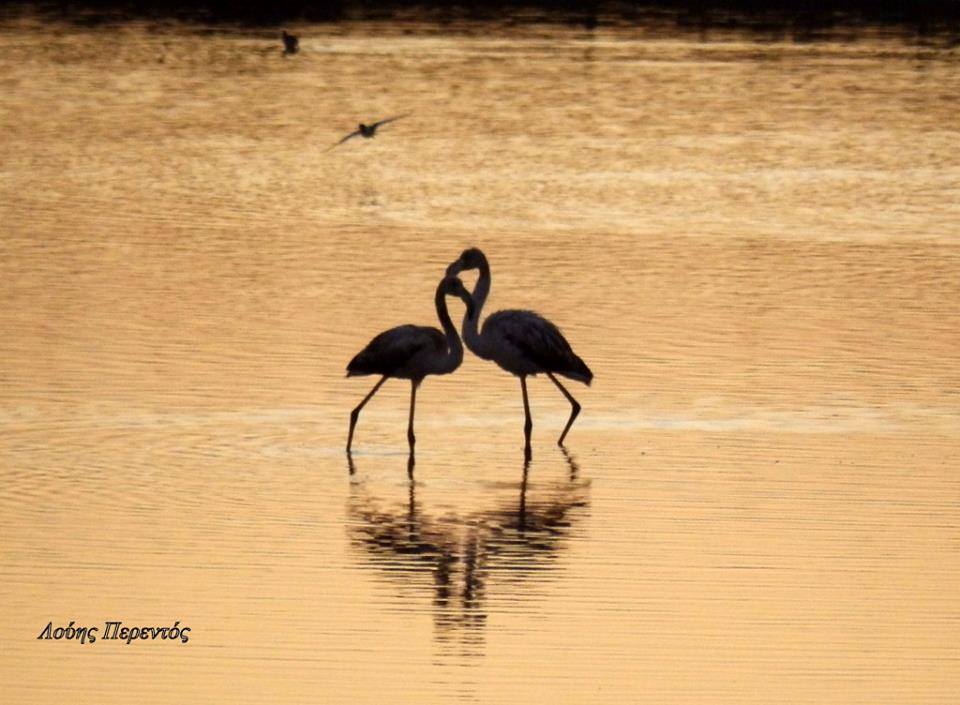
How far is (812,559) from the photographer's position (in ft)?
38.3

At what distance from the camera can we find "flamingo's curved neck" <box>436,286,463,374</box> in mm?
14781

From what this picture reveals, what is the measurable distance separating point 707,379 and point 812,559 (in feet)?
15.8

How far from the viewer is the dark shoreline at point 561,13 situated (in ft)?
196

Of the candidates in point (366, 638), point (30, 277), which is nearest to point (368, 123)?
point (30, 277)

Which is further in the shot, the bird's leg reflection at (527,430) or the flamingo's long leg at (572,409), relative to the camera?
the flamingo's long leg at (572,409)

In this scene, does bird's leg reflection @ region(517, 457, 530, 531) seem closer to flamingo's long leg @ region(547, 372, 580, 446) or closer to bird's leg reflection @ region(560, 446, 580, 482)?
bird's leg reflection @ region(560, 446, 580, 482)

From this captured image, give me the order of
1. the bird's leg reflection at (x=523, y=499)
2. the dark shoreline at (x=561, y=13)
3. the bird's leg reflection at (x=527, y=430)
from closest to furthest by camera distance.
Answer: the bird's leg reflection at (x=523, y=499) → the bird's leg reflection at (x=527, y=430) → the dark shoreline at (x=561, y=13)

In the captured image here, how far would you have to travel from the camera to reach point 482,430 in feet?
49.0

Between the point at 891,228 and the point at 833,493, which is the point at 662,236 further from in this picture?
the point at 833,493

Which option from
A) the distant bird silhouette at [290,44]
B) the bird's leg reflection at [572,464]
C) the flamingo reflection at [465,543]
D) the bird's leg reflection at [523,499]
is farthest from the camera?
the distant bird silhouette at [290,44]

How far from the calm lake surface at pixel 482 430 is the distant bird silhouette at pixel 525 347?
357 millimetres

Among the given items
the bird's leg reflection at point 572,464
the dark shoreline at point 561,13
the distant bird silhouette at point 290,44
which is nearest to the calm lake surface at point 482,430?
the bird's leg reflection at point 572,464

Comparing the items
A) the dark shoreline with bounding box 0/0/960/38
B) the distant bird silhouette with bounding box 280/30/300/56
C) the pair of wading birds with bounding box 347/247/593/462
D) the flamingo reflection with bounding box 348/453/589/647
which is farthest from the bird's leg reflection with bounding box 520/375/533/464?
the dark shoreline with bounding box 0/0/960/38

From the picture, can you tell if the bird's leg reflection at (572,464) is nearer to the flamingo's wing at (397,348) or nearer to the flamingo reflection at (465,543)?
the flamingo reflection at (465,543)
